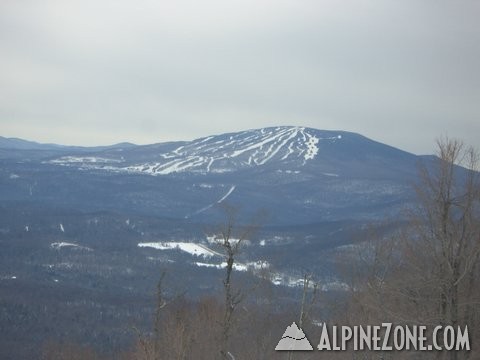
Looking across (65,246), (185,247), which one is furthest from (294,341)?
(65,246)

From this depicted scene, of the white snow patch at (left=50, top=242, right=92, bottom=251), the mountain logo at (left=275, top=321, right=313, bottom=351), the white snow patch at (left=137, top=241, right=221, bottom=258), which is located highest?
the mountain logo at (left=275, top=321, right=313, bottom=351)

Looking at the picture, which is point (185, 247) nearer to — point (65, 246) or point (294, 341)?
point (65, 246)

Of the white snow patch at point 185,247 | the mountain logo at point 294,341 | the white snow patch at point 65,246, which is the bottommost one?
the white snow patch at point 65,246

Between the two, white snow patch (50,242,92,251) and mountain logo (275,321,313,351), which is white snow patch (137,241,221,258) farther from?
mountain logo (275,321,313,351)

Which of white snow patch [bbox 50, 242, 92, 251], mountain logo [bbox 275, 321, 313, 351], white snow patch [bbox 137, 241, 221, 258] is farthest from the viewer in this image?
white snow patch [bbox 50, 242, 92, 251]

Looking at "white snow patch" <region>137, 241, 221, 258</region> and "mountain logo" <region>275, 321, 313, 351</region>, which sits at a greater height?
"mountain logo" <region>275, 321, 313, 351</region>

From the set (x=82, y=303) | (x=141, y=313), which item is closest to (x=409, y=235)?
(x=141, y=313)

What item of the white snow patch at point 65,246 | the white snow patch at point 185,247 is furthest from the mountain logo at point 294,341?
the white snow patch at point 65,246

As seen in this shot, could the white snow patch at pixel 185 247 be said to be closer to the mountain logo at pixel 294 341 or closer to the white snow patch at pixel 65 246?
the white snow patch at pixel 65 246

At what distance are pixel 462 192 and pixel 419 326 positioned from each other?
337 centimetres

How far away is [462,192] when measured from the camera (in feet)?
50.2

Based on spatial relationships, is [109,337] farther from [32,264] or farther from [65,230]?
[65,230]

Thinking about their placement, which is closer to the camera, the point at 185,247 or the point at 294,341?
the point at 294,341

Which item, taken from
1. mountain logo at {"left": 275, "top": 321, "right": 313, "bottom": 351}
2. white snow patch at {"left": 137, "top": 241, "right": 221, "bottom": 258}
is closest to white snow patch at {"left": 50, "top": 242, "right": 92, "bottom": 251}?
white snow patch at {"left": 137, "top": 241, "right": 221, "bottom": 258}
